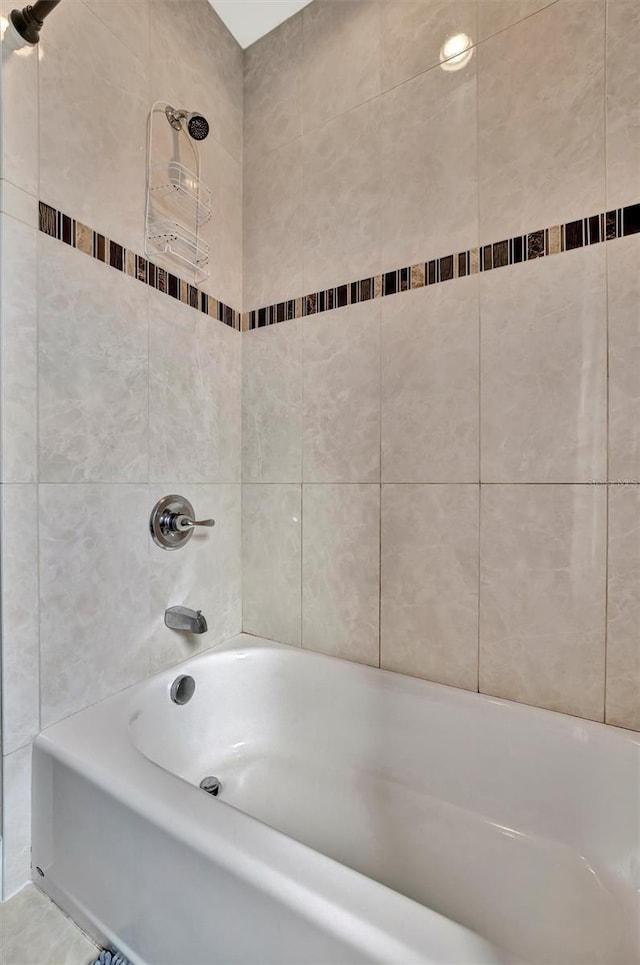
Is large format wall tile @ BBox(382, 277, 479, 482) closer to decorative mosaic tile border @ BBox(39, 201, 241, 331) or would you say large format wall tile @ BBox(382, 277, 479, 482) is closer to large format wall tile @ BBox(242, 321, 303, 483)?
large format wall tile @ BBox(242, 321, 303, 483)

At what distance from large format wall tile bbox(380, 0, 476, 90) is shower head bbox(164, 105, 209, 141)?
1.83ft

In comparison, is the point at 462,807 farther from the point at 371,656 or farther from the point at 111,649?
the point at 111,649

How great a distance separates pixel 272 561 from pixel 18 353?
3.07ft

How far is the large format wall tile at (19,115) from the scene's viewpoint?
864 millimetres

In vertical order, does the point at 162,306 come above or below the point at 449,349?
above

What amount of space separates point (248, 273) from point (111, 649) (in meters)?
1.31

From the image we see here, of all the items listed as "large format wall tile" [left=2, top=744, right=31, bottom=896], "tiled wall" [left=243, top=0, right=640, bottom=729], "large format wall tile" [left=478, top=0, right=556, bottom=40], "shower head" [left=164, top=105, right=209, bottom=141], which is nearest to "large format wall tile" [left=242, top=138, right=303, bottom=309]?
"tiled wall" [left=243, top=0, right=640, bottom=729]

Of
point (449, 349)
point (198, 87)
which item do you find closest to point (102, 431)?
point (449, 349)

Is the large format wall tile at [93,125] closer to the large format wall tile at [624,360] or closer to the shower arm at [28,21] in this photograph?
the shower arm at [28,21]

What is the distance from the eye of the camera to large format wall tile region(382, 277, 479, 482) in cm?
114

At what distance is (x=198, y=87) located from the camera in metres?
1.35

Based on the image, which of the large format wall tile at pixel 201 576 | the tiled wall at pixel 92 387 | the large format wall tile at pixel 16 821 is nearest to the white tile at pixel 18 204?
the tiled wall at pixel 92 387

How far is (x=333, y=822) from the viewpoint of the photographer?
3.64 feet

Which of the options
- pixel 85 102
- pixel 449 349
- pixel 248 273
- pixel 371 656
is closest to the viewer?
pixel 85 102
